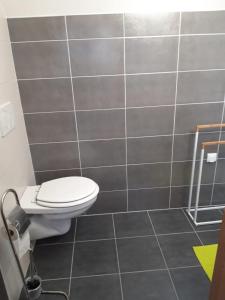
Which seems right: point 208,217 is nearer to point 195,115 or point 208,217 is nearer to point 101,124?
point 195,115

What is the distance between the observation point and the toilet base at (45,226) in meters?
1.74

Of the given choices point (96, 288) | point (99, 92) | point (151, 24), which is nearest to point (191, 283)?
point (96, 288)

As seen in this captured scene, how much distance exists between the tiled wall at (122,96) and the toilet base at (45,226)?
435 mm

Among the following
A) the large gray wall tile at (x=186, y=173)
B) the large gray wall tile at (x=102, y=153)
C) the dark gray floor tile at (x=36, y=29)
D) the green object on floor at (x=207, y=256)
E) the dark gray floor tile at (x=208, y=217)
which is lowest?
the dark gray floor tile at (x=208, y=217)

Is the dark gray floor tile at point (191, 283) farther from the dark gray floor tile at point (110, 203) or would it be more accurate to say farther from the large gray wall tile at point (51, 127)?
the large gray wall tile at point (51, 127)

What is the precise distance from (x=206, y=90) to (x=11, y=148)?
1506 mm

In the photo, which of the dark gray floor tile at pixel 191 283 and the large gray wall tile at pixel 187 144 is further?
the large gray wall tile at pixel 187 144

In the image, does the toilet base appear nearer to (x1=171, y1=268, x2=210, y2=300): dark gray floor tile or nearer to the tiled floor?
the tiled floor

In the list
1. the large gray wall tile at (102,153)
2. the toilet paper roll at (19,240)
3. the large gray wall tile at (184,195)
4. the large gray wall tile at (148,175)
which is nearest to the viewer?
the toilet paper roll at (19,240)

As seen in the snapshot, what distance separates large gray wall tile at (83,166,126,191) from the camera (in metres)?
2.13

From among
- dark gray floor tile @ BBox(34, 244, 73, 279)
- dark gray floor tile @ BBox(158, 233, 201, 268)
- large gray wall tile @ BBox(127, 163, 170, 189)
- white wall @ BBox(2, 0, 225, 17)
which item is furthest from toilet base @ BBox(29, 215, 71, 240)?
white wall @ BBox(2, 0, 225, 17)

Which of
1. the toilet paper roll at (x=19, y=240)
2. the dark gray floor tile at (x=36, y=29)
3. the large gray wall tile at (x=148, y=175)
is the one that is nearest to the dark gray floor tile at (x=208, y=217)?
the large gray wall tile at (x=148, y=175)

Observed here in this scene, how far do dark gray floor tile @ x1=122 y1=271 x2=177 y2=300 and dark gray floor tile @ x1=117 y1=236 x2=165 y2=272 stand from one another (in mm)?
57

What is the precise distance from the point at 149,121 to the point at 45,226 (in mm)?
1130
